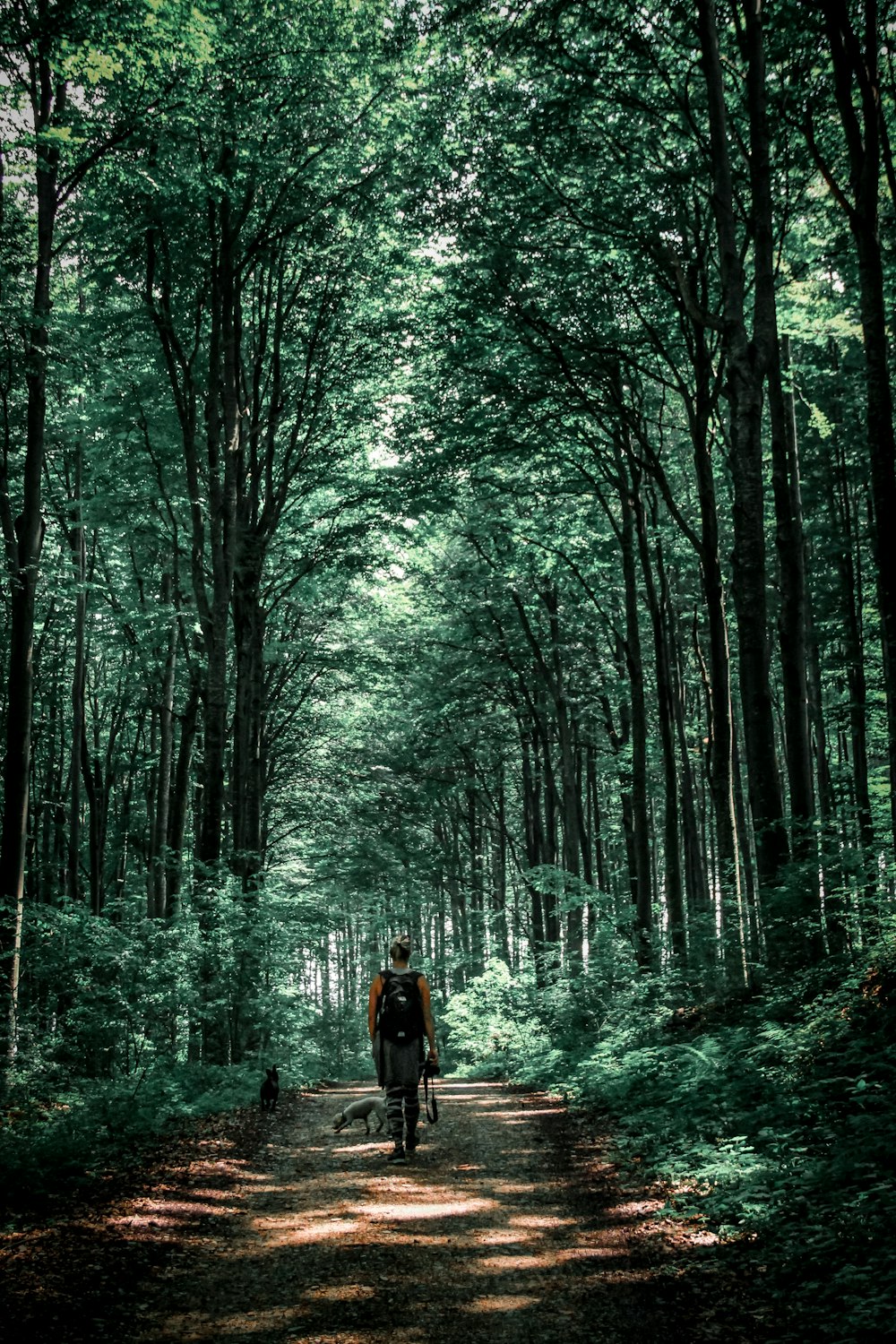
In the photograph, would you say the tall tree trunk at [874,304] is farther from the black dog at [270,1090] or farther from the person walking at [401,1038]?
the black dog at [270,1090]

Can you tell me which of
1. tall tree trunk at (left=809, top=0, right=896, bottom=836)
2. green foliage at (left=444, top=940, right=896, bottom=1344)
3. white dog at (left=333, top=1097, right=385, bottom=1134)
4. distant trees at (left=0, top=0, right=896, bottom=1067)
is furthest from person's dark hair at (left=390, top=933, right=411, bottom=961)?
tall tree trunk at (left=809, top=0, right=896, bottom=836)

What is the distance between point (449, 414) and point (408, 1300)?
13.1 meters

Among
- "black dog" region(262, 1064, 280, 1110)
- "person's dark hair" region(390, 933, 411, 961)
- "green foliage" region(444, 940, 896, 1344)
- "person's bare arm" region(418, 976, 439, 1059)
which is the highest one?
"person's dark hair" region(390, 933, 411, 961)

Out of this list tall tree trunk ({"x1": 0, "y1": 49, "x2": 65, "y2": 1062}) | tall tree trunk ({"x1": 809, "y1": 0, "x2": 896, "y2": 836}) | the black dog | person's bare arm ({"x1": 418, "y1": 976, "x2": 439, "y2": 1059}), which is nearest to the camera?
person's bare arm ({"x1": 418, "y1": 976, "x2": 439, "y2": 1059})

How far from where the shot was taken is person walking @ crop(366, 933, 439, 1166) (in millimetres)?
8531

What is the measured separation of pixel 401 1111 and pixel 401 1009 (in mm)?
942

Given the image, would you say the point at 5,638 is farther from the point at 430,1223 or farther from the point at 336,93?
the point at 430,1223

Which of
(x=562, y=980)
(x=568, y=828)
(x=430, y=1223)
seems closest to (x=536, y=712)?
(x=568, y=828)

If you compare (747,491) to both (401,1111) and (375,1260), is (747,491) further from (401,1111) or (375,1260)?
(375,1260)

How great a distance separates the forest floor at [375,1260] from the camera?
4.38 metres

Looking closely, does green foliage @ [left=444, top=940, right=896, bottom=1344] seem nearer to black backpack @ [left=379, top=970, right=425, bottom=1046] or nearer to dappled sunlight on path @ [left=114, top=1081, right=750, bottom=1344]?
dappled sunlight on path @ [left=114, top=1081, right=750, bottom=1344]

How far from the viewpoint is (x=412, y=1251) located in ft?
18.0

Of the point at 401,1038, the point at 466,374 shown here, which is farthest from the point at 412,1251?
the point at 466,374

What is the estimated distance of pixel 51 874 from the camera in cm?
2864
